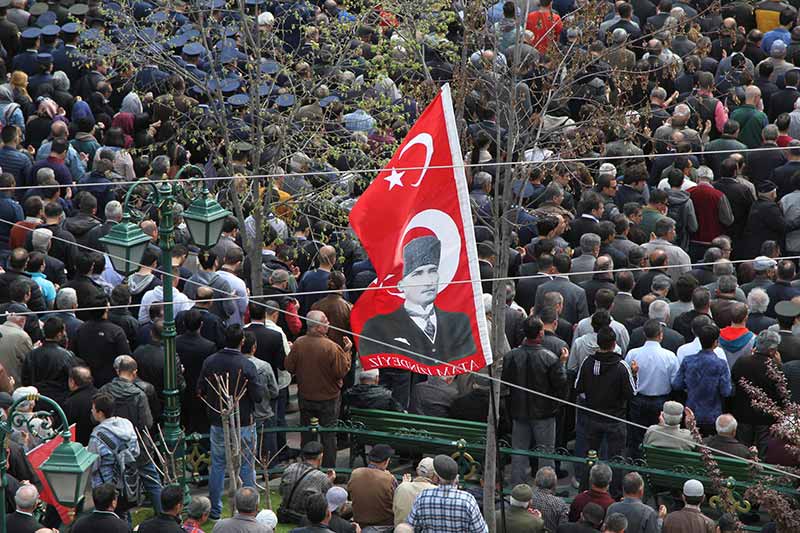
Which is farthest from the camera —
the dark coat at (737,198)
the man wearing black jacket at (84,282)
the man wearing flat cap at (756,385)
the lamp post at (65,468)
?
the dark coat at (737,198)

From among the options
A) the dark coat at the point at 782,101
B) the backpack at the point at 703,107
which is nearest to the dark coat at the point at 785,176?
the backpack at the point at 703,107

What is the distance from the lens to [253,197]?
58.3 feet

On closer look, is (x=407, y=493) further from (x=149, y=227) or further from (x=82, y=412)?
(x=149, y=227)

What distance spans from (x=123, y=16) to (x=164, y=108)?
12.8ft

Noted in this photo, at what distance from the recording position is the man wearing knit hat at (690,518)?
506 inches

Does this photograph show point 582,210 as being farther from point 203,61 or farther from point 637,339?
point 203,61

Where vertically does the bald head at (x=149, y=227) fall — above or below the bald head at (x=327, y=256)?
above

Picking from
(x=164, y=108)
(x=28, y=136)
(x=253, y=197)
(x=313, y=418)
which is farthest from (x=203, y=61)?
(x=313, y=418)

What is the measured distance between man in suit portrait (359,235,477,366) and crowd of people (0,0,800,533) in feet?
2.88

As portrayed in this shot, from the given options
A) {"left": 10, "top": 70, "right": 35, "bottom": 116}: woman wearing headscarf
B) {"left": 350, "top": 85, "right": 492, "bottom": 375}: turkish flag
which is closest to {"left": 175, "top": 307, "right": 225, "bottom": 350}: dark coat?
{"left": 350, "top": 85, "right": 492, "bottom": 375}: turkish flag

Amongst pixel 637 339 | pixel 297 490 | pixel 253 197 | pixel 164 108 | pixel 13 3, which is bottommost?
pixel 297 490

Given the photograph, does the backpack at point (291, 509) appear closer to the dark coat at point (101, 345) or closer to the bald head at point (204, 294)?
the dark coat at point (101, 345)

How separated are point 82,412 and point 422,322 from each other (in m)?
3.55

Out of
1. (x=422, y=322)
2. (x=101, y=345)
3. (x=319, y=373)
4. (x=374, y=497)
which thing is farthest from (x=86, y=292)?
(x=422, y=322)
